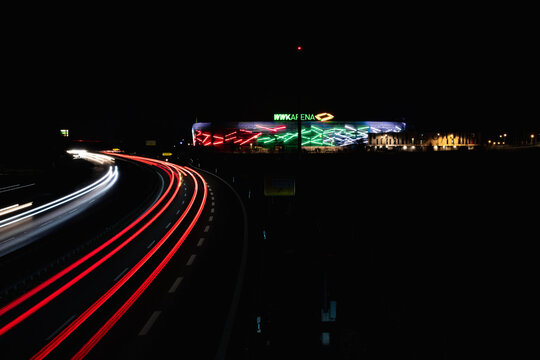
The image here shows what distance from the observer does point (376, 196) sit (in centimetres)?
2233

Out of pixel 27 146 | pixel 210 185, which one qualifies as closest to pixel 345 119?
pixel 210 185

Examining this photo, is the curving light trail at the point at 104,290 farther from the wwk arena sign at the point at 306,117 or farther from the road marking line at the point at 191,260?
the wwk arena sign at the point at 306,117

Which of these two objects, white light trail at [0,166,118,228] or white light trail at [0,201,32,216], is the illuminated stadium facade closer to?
white light trail at [0,166,118,228]

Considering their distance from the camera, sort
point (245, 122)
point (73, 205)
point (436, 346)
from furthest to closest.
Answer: point (245, 122) < point (73, 205) < point (436, 346)

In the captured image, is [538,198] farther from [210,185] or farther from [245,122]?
[245,122]

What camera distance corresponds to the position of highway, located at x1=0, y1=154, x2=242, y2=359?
6918 millimetres

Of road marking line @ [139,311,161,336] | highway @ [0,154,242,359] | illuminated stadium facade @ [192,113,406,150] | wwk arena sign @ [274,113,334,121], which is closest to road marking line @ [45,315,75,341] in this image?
highway @ [0,154,242,359]

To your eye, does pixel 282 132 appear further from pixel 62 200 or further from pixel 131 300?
pixel 131 300

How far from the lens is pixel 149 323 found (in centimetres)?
774

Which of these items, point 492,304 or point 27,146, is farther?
point 27,146

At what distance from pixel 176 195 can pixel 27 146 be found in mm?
42661

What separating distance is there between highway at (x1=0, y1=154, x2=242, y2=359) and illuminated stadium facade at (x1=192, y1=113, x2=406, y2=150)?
57.2 metres

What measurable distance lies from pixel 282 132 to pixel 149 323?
220 feet

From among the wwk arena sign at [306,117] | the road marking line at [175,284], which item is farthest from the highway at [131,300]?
the wwk arena sign at [306,117]
